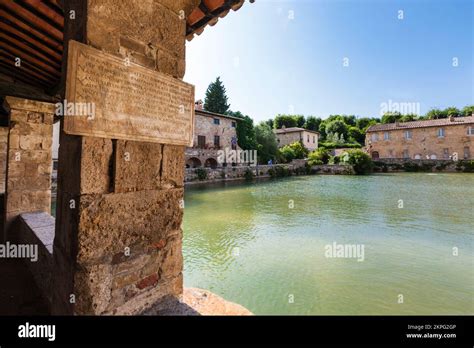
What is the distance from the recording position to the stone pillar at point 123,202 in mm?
1624

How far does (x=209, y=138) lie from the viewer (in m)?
28.2

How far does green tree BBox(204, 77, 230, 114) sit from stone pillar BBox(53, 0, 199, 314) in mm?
37301

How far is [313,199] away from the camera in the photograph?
14.3 m

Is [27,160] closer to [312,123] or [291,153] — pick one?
[291,153]

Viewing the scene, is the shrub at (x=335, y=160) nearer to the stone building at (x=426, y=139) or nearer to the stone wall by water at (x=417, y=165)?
the stone wall by water at (x=417, y=165)

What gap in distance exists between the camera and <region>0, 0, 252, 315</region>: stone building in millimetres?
1616

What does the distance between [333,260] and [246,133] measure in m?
27.9

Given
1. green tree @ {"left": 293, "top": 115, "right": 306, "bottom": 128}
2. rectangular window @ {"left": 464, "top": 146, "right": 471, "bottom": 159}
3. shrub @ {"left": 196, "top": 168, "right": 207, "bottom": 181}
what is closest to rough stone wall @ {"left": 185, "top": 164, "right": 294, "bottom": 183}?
shrub @ {"left": 196, "top": 168, "right": 207, "bottom": 181}

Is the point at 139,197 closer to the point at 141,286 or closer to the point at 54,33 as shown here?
the point at 141,286

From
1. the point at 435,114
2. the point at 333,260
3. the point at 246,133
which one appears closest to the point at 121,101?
the point at 333,260

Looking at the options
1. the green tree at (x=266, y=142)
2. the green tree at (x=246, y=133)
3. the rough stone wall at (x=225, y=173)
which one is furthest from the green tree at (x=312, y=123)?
the rough stone wall at (x=225, y=173)

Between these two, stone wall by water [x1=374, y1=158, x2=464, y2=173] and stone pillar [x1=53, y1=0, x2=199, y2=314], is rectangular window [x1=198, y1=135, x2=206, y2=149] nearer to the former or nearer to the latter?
stone wall by water [x1=374, y1=158, x2=464, y2=173]
